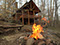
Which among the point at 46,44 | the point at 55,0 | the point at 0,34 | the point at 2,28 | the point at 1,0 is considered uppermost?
the point at 55,0

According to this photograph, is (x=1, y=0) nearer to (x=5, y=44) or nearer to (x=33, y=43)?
(x=5, y=44)

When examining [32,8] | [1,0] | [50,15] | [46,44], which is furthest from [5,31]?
[50,15]

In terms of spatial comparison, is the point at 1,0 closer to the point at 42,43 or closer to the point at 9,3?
the point at 9,3

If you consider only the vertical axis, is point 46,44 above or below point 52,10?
below

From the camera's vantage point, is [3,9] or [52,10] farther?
[52,10]

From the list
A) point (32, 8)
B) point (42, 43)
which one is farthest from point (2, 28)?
point (32, 8)

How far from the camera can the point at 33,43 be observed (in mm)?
4668

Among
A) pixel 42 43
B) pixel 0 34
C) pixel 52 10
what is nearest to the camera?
pixel 42 43

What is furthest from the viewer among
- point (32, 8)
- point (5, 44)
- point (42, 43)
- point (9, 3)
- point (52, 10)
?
point (52, 10)

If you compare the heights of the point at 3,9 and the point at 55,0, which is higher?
the point at 55,0

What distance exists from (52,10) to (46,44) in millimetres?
15331

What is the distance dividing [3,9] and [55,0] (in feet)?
59.9

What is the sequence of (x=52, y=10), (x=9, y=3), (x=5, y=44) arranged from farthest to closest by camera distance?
(x=52, y=10), (x=9, y=3), (x=5, y=44)

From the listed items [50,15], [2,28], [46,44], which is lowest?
[46,44]
